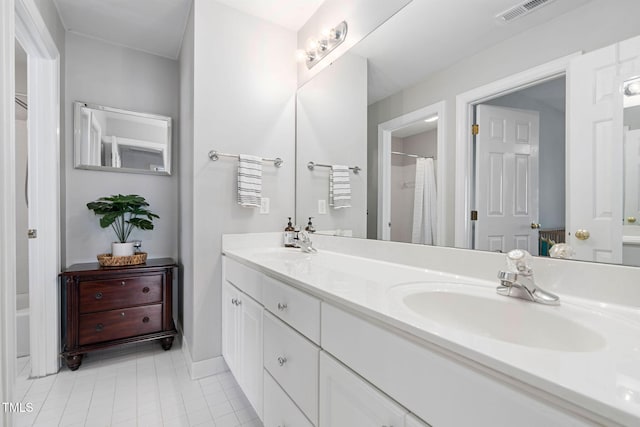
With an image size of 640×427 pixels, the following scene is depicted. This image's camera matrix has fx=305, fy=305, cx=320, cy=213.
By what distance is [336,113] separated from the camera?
1.91 m

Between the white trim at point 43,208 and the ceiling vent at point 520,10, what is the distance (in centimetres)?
247

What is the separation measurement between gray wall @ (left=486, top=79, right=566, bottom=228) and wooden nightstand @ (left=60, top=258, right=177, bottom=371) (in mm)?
2327

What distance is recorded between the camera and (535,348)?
57 cm

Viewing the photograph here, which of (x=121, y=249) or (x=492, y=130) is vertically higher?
(x=492, y=130)

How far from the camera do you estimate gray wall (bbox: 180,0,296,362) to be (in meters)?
1.96

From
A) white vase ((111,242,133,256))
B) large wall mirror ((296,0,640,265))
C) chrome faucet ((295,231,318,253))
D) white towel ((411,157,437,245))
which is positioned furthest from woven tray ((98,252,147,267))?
white towel ((411,157,437,245))

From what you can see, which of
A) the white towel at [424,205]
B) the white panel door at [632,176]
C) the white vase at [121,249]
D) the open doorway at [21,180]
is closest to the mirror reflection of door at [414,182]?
the white towel at [424,205]

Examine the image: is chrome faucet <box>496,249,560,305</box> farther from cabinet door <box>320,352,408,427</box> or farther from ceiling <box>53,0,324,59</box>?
ceiling <box>53,0,324,59</box>

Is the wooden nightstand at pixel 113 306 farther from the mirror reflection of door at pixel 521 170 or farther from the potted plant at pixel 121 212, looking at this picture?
the mirror reflection of door at pixel 521 170

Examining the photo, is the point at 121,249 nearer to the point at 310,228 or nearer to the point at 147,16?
the point at 310,228

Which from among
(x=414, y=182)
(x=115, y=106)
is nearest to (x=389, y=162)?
(x=414, y=182)

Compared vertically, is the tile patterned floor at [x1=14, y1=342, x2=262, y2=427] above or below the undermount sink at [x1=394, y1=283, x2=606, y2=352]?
below

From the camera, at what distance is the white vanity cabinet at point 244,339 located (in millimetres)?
1410

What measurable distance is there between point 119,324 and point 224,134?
1527 mm
